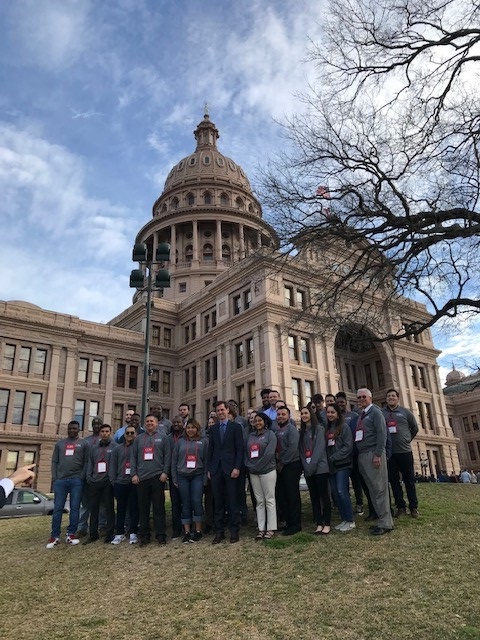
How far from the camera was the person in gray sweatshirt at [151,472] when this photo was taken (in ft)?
29.8

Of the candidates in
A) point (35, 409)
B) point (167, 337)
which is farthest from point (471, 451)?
point (35, 409)

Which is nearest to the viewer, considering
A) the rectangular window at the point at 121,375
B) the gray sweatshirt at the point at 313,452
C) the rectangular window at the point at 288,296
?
the gray sweatshirt at the point at 313,452

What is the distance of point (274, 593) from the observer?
579 cm

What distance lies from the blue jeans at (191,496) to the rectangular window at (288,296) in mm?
29888

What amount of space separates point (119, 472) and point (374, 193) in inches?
351

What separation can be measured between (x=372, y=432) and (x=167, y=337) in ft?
137

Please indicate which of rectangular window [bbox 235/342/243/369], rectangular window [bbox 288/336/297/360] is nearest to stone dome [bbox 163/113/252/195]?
rectangular window [bbox 235/342/243/369]

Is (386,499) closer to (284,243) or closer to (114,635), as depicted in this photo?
(114,635)

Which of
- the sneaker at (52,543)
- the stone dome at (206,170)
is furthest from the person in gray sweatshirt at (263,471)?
the stone dome at (206,170)

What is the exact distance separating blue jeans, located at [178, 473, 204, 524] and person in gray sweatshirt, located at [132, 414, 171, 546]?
1.32ft

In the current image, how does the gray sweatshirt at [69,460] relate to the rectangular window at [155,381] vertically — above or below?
below

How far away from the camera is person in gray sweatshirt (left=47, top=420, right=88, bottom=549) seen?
9.87m

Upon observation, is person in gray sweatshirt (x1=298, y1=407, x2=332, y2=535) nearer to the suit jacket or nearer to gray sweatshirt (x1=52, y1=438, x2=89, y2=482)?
the suit jacket

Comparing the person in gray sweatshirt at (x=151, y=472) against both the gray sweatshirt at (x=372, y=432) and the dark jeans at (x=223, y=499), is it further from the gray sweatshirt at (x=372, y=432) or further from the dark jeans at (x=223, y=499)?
the gray sweatshirt at (x=372, y=432)
